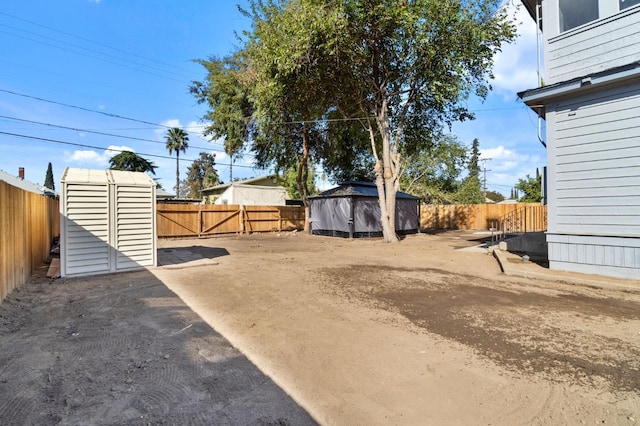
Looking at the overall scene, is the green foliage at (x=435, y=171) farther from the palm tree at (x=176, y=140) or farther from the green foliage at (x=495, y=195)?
the green foliage at (x=495, y=195)

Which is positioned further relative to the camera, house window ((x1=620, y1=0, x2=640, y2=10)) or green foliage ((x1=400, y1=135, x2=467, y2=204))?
green foliage ((x1=400, y1=135, x2=467, y2=204))

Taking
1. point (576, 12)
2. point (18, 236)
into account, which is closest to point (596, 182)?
point (576, 12)

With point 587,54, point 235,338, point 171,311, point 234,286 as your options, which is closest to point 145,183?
point 234,286

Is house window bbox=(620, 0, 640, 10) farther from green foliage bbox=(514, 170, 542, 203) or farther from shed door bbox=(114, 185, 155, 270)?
green foliage bbox=(514, 170, 542, 203)

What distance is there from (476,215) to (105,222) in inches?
1001

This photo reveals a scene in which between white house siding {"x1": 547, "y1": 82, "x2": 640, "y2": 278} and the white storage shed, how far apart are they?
9276mm

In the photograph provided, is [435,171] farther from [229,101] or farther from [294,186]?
[229,101]

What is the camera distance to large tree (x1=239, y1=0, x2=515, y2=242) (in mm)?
11539

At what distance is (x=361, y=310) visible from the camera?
479 cm

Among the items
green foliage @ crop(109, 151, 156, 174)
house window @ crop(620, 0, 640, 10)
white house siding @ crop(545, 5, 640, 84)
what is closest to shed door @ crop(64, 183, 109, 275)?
white house siding @ crop(545, 5, 640, 84)

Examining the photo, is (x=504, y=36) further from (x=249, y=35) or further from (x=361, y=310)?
(x=361, y=310)

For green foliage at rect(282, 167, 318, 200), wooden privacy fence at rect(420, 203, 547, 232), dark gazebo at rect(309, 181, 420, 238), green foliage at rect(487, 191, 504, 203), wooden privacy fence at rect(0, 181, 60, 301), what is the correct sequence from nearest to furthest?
1. wooden privacy fence at rect(0, 181, 60, 301)
2. dark gazebo at rect(309, 181, 420, 238)
3. wooden privacy fence at rect(420, 203, 547, 232)
4. green foliage at rect(282, 167, 318, 200)
5. green foliage at rect(487, 191, 504, 203)

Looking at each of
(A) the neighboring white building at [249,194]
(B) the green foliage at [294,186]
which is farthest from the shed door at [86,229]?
(B) the green foliage at [294,186]

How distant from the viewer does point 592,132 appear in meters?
6.88
